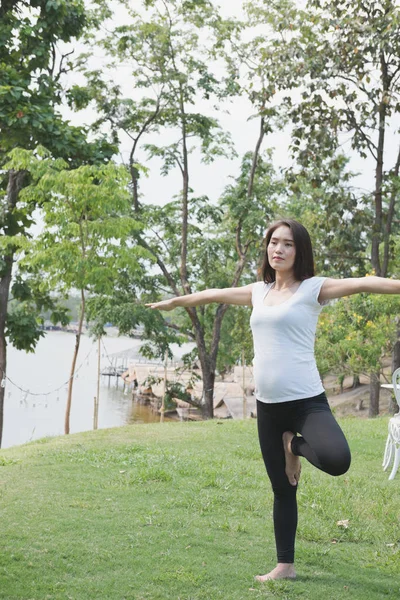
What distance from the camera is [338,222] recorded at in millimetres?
17031

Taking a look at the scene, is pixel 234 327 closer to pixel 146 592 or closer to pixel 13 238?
pixel 13 238

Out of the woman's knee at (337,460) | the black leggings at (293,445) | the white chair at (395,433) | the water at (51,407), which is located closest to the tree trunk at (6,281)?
the water at (51,407)

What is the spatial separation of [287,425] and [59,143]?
28.0 ft

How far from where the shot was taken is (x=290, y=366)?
3445mm

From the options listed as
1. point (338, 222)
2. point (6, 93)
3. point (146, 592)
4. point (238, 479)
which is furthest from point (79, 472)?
point (338, 222)

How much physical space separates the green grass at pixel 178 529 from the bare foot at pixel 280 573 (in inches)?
2.3

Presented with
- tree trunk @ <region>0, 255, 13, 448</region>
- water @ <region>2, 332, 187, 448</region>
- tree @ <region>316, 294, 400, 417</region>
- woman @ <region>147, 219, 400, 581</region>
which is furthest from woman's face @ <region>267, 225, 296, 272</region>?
water @ <region>2, 332, 187, 448</region>

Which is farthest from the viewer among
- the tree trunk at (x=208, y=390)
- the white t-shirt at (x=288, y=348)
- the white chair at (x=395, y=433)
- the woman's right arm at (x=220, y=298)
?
the tree trunk at (x=208, y=390)

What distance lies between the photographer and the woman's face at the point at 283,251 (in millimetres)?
3625

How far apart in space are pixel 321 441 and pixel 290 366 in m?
0.38

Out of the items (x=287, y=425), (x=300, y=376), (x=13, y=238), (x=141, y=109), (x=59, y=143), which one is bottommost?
(x=287, y=425)

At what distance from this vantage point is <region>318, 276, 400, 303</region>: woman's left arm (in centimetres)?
333

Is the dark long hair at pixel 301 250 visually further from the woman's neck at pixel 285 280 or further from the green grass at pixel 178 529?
the green grass at pixel 178 529

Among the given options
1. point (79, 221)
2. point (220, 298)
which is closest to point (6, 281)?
point (79, 221)
